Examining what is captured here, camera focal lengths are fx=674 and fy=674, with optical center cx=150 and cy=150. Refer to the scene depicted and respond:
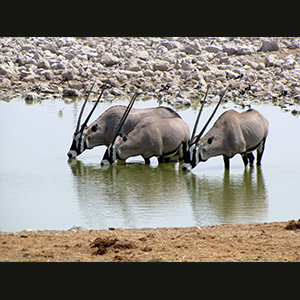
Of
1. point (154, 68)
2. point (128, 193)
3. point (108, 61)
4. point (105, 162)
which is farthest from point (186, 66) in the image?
point (128, 193)

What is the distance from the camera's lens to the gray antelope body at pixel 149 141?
12898 mm

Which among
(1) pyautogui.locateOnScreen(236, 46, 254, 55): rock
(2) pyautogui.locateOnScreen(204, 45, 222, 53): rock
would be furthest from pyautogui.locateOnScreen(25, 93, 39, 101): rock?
(1) pyautogui.locateOnScreen(236, 46, 254, 55): rock

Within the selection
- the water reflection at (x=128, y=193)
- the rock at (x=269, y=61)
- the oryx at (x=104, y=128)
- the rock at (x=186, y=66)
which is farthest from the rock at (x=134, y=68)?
the water reflection at (x=128, y=193)

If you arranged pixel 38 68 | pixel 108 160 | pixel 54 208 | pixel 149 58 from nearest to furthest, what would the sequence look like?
pixel 54 208 < pixel 108 160 < pixel 38 68 < pixel 149 58

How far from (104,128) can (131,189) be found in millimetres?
2920

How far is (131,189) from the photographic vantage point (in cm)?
1119

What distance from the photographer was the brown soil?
22.4ft

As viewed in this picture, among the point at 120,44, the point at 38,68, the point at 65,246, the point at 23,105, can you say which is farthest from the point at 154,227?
the point at 120,44

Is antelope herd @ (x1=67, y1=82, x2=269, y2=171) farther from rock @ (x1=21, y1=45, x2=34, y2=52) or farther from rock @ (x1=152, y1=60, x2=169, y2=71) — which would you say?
rock @ (x1=21, y1=45, x2=34, y2=52)

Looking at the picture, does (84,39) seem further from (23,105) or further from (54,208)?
(54,208)

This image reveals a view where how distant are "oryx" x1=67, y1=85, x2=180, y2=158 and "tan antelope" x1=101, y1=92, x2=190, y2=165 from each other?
66cm

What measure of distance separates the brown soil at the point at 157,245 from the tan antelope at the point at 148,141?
4.85m

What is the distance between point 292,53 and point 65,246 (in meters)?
24.1

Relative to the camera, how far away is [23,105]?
21547 mm
